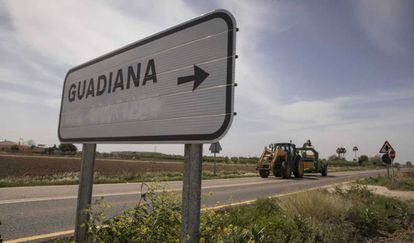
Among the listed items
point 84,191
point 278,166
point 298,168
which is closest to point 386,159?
point 298,168

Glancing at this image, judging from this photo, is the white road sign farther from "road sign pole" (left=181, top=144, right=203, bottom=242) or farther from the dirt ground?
the dirt ground

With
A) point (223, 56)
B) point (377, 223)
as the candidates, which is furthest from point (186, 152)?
point (377, 223)

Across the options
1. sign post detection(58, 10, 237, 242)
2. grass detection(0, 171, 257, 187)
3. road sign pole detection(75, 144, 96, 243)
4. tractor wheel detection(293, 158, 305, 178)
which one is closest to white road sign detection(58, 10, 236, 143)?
sign post detection(58, 10, 237, 242)

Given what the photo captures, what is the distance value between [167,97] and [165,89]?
7cm

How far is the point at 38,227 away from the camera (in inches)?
211

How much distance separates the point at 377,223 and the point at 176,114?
602 centimetres

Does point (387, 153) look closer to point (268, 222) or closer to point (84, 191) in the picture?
point (268, 222)

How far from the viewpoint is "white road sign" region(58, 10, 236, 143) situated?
5.66 feet

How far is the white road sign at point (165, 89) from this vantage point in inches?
67.9

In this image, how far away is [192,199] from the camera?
1.74 metres

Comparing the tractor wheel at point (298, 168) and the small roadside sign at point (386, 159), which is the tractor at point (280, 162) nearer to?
the tractor wheel at point (298, 168)

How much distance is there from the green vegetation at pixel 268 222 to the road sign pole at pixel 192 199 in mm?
515

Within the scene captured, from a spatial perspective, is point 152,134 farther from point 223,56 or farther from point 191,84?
point 223,56

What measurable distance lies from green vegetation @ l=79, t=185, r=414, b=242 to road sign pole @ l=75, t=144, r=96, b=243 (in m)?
0.09
